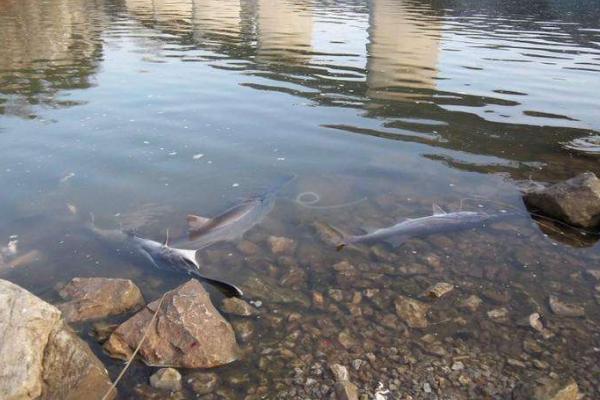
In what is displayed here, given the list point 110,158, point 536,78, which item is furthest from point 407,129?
point 536,78

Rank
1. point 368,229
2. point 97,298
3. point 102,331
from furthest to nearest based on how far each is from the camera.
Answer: point 368,229, point 97,298, point 102,331

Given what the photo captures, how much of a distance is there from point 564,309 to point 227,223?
13.7ft

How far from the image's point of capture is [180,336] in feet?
15.5

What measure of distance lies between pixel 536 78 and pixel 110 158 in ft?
43.9

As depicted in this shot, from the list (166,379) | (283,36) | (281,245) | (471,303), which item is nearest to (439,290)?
(471,303)

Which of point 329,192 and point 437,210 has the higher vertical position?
point 437,210

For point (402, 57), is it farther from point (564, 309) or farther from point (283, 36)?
point (564, 309)

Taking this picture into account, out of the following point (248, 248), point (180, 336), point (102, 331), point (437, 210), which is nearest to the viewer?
point (180, 336)

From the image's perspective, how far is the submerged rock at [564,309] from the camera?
5.46m

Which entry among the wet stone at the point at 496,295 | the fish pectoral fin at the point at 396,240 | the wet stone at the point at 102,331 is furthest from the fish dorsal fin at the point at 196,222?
the wet stone at the point at 496,295

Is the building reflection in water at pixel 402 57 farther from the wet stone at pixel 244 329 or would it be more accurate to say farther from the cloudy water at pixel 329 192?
the wet stone at pixel 244 329

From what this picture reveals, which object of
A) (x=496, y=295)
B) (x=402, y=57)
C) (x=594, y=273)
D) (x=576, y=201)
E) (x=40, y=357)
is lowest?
(x=496, y=295)

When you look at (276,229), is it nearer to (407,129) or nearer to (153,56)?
(407,129)

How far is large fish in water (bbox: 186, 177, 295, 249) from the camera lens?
664cm
